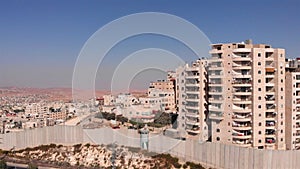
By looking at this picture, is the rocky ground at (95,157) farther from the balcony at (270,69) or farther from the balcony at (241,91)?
the balcony at (270,69)

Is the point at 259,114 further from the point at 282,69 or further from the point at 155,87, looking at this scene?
the point at 155,87

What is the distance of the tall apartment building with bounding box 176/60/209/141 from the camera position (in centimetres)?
795

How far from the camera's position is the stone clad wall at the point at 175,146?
19.8ft

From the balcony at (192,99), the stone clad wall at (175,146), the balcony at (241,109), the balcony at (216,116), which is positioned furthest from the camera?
the balcony at (192,99)

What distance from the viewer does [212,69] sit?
747cm

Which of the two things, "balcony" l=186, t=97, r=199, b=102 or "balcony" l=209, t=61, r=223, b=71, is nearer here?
"balcony" l=209, t=61, r=223, b=71

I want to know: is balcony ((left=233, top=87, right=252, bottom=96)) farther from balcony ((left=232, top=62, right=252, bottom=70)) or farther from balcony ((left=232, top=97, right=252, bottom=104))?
balcony ((left=232, top=62, right=252, bottom=70))

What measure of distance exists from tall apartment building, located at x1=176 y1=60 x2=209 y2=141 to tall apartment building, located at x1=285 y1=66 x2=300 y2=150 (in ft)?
6.30

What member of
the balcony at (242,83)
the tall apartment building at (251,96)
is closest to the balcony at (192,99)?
the tall apartment building at (251,96)

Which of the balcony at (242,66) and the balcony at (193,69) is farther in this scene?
the balcony at (193,69)

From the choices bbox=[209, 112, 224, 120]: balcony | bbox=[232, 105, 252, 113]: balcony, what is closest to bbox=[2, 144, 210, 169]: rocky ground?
bbox=[209, 112, 224, 120]: balcony

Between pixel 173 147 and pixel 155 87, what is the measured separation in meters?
5.66

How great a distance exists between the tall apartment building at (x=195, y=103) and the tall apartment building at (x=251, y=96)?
2.19 feet

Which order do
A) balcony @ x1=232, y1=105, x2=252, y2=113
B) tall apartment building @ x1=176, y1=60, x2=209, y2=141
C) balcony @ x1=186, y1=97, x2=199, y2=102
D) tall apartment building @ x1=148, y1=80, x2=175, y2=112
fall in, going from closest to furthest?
balcony @ x1=232, y1=105, x2=252, y2=113 < tall apartment building @ x1=176, y1=60, x2=209, y2=141 < balcony @ x1=186, y1=97, x2=199, y2=102 < tall apartment building @ x1=148, y1=80, x2=175, y2=112
